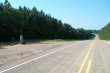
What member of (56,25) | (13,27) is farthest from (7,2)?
(56,25)

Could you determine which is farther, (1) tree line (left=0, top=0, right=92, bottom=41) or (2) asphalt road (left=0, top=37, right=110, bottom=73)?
(1) tree line (left=0, top=0, right=92, bottom=41)

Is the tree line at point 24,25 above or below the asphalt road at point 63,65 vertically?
above

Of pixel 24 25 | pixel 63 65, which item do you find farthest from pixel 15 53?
pixel 24 25

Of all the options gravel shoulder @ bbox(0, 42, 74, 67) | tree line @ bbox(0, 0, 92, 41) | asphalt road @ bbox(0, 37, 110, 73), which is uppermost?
tree line @ bbox(0, 0, 92, 41)

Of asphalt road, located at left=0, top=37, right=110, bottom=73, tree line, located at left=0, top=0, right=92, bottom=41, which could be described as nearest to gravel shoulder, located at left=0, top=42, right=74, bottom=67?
asphalt road, located at left=0, top=37, right=110, bottom=73

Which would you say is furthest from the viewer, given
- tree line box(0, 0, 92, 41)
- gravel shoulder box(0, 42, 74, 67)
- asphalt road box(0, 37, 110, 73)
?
tree line box(0, 0, 92, 41)

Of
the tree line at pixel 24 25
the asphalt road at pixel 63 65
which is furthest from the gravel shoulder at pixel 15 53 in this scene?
the tree line at pixel 24 25

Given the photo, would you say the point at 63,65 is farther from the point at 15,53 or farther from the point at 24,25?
the point at 24,25

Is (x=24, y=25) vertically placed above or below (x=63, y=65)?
above

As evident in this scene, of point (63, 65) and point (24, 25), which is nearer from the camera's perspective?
point (63, 65)

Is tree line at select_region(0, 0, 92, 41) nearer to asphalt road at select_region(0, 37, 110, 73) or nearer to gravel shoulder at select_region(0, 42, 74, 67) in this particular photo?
gravel shoulder at select_region(0, 42, 74, 67)

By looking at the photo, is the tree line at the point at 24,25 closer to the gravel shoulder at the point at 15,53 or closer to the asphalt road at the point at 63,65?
the gravel shoulder at the point at 15,53

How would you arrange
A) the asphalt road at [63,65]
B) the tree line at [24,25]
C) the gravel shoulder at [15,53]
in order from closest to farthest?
the asphalt road at [63,65] → the gravel shoulder at [15,53] → the tree line at [24,25]

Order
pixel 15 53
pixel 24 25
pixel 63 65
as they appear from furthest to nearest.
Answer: pixel 24 25 < pixel 15 53 < pixel 63 65
